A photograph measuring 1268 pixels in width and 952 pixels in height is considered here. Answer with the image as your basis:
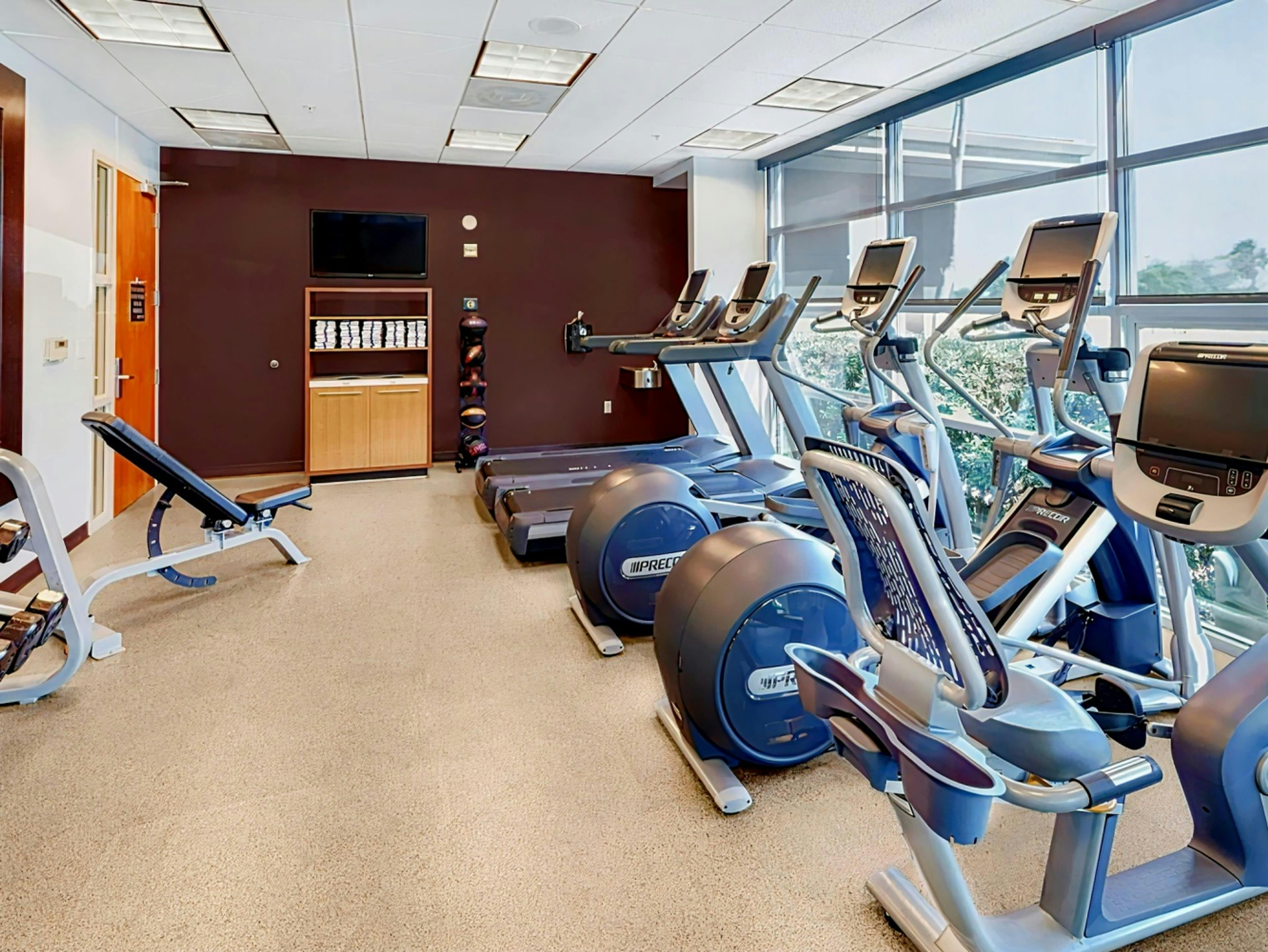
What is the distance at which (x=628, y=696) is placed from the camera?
3045 mm

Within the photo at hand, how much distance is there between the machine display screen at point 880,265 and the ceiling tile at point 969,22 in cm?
107

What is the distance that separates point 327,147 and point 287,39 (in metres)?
2.85

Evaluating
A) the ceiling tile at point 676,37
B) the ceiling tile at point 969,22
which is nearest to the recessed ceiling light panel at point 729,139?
the ceiling tile at point 676,37

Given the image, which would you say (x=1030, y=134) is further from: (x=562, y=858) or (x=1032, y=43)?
(x=562, y=858)

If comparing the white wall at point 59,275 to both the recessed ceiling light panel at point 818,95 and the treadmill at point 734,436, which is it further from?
the recessed ceiling light panel at point 818,95

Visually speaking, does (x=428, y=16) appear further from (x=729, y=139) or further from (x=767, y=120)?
(x=729, y=139)

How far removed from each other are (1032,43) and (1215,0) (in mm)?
934

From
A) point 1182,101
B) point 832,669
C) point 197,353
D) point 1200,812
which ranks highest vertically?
point 1182,101

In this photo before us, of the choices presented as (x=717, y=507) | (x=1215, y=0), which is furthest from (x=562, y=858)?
(x=1215, y=0)

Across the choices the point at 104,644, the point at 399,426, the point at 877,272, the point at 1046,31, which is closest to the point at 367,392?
the point at 399,426

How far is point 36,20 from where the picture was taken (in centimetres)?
387

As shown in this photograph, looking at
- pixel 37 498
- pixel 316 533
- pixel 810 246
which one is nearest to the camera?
pixel 37 498

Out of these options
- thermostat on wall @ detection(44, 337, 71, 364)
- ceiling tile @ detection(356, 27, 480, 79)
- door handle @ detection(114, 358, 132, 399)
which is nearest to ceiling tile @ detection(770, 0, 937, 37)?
ceiling tile @ detection(356, 27, 480, 79)

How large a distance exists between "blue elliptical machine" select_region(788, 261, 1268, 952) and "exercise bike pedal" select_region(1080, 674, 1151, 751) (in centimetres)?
24
